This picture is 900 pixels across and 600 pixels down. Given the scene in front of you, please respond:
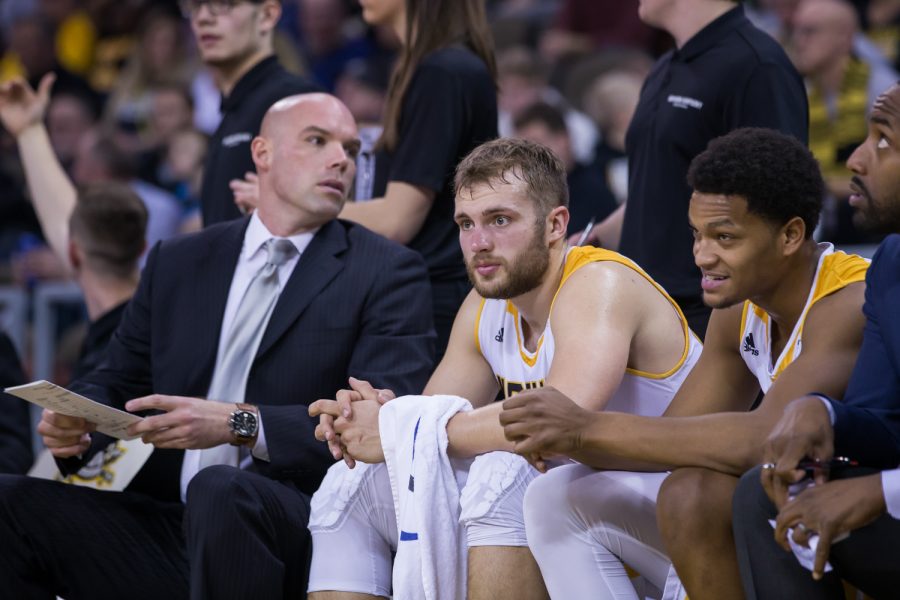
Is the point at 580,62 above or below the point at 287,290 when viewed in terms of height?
above

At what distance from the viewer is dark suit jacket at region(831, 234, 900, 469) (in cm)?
284

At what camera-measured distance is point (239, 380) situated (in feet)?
13.7

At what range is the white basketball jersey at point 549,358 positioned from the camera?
3.64 m

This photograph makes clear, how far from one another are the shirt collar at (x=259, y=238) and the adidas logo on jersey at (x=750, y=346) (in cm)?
153

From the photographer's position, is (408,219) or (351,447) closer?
(351,447)

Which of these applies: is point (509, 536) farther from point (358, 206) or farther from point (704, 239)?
point (358, 206)

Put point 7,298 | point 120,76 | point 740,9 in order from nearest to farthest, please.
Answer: point 740,9 < point 7,298 < point 120,76

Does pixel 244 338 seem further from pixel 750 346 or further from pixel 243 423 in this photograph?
pixel 750 346

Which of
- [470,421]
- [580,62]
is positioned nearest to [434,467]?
[470,421]

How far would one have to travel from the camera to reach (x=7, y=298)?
279 inches

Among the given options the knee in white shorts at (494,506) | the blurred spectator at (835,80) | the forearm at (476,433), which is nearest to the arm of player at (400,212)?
the forearm at (476,433)

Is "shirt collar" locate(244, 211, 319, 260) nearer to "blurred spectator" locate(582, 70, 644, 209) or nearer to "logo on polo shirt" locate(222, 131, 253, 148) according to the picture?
"logo on polo shirt" locate(222, 131, 253, 148)

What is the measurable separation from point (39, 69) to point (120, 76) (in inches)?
26.6

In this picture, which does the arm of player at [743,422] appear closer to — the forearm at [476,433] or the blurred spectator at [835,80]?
the forearm at [476,433]
